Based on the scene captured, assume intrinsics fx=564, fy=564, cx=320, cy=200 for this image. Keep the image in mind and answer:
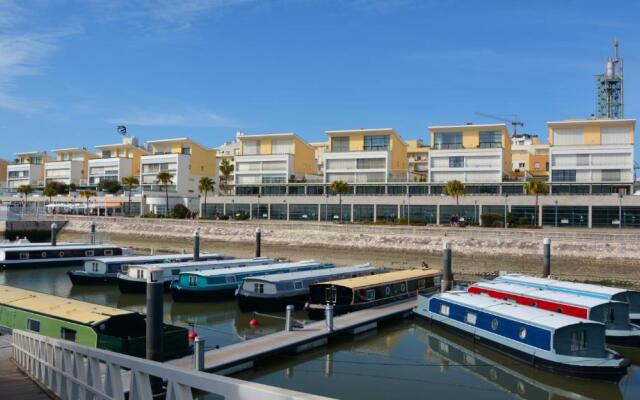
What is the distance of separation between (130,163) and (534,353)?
→ 115 metres

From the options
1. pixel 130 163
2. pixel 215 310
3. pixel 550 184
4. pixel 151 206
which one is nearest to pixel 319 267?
pixel 215 310

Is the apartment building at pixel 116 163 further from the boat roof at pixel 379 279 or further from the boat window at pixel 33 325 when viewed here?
the boat window at pixel 33 325

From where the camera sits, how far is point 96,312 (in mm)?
22859

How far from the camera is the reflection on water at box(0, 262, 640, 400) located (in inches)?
867

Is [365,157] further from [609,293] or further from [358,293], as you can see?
[609,293]

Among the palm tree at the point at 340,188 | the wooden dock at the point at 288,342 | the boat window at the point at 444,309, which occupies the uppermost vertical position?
the palm tree at the point at 340,188

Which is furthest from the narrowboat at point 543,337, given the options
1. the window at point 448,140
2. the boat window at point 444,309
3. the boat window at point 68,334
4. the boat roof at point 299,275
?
the window at point 448,140

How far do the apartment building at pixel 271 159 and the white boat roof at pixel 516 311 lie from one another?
6971 cm

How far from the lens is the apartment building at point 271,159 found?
10019 cm

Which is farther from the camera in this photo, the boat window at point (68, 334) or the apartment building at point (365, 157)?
the apartment building at point (365, 157)

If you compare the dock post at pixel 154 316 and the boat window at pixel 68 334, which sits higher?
the dock post at pixel 154 316

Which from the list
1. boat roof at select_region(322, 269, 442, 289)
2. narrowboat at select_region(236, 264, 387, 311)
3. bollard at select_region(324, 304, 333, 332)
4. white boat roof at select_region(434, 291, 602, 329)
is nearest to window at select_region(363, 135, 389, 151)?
boat roof at select_region(322, 269, 442, 289)

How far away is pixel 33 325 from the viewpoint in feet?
78.2

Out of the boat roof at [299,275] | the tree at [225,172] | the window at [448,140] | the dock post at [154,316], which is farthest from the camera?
the tree at [225,172]
